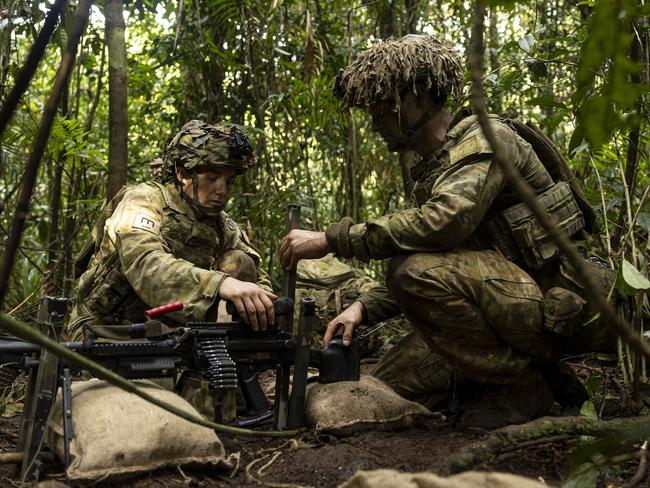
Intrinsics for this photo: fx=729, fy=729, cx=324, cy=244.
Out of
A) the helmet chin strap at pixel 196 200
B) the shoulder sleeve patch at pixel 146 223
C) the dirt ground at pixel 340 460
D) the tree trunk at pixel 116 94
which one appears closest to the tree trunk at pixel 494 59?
the tree trunk at pixel 116 94

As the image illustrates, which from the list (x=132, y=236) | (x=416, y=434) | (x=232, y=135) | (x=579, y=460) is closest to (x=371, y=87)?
(x=232, y=135)

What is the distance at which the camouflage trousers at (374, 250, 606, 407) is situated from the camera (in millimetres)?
3139

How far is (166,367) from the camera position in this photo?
2.80m

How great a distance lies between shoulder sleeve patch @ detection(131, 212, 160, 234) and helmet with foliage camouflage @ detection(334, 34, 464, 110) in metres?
1.13

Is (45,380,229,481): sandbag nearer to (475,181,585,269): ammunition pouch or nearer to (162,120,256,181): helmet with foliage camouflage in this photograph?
(162,120,256,181): helmet with foliage camouflage

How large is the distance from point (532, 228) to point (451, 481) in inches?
77.6

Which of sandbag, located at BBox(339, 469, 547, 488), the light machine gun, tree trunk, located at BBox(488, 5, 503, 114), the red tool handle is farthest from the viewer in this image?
tree trunk, located at BBox(488, 5, 503, 114)

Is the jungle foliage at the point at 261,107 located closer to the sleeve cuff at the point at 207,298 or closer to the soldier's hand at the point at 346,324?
the sleeve cuff at the point at 207,298

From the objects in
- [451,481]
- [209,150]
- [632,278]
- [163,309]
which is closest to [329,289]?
[209,150]

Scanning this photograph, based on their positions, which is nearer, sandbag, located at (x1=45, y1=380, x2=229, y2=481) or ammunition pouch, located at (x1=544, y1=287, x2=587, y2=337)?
sandbag, located at (x1=45, y1=380, x2=229, y2=481)

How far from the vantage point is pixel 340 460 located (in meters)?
2.63

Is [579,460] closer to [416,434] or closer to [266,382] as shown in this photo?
[416,434]

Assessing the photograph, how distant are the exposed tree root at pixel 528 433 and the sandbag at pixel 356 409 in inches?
32.5

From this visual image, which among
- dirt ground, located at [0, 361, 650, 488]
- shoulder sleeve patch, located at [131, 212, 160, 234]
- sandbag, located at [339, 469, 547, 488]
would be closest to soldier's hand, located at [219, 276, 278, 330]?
dirt ground, located at [0, 361, 650, 488]
